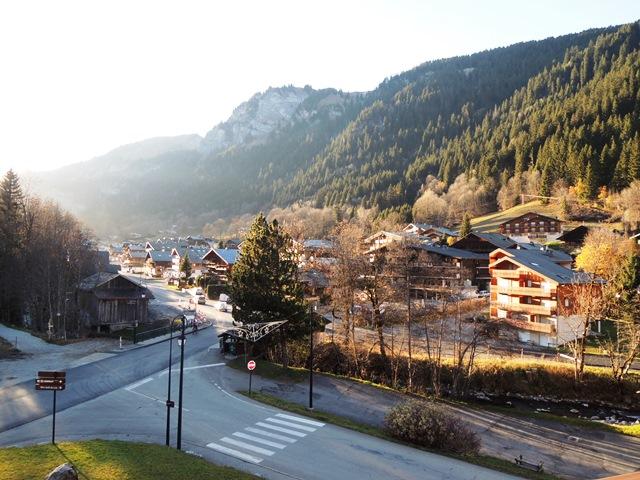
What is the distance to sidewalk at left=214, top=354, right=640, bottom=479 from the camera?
22453 mm

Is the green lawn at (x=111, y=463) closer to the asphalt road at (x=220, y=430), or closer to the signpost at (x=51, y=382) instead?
the asphalt road at (x=220, y=430)

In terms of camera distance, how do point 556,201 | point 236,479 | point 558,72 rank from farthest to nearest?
point 558,72 < point 556,201 < point 236,479

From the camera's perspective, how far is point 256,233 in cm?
3625

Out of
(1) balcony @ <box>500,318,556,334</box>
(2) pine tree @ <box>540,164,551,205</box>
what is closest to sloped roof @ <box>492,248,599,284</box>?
(1) balcony @ <box>500,318,556,334</box>

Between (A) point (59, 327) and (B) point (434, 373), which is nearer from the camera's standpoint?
(B) point (434, 373)

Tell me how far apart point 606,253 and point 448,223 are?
59711 mm

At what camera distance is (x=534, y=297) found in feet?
145

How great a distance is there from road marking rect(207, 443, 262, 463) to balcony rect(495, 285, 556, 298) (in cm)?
3474

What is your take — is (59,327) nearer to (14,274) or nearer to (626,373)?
(14,274)

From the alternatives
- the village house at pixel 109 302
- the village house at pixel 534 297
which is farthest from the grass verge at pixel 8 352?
the village house at pixel 534 297

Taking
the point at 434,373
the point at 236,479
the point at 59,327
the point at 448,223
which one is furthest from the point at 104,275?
the point at 448,223

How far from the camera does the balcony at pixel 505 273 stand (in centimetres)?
4567

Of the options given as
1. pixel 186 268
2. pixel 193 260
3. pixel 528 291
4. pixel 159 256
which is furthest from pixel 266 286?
pixel 159 256

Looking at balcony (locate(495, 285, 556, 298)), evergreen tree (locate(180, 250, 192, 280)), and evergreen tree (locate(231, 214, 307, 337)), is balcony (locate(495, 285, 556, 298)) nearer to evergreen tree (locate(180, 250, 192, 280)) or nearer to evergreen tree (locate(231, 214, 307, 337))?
evergreen tree (locate(231, 214, 307, 337))
